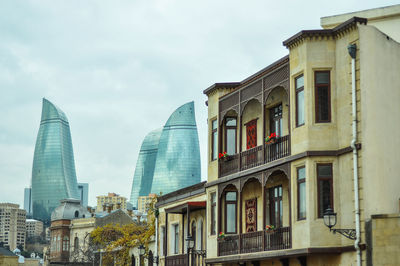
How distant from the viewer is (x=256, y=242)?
3112 cm

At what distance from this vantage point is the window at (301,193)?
89.2 feet

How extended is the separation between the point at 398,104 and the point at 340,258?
5632mm

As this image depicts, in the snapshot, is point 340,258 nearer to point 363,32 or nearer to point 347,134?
point 347,134

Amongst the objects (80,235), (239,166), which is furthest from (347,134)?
(80,235)

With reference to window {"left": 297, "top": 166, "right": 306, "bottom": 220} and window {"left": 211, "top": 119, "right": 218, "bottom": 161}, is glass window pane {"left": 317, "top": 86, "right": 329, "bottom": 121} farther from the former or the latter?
window {"left": 211, "top": 119, "right": 218, "bottom": 161}

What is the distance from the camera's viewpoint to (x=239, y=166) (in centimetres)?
3325

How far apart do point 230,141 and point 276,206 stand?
16.5 feet

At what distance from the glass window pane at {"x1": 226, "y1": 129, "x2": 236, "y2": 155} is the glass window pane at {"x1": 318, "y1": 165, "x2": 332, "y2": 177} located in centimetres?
856

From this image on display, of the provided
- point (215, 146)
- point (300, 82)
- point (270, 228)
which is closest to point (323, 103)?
Result: point (300, 82)

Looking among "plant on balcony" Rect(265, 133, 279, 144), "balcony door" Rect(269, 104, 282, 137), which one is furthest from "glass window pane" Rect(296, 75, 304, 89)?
"balcony door" Rect(269, 104, 282, 137)

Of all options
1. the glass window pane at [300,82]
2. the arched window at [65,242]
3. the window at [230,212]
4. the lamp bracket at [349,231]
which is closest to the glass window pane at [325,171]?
the lamp bracket at [349,231]

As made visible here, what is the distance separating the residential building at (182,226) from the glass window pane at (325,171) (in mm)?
11489

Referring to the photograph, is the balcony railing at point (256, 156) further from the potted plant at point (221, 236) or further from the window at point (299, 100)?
the potted plant at point (221, 236)

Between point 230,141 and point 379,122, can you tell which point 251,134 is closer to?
point 230,141
